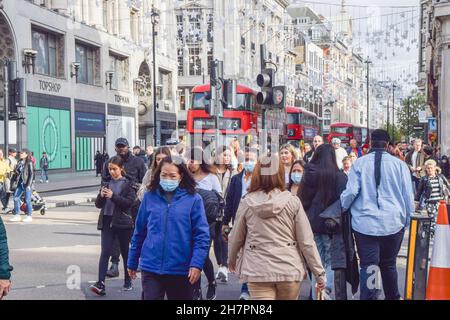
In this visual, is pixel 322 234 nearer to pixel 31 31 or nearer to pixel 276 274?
pixel 276 274

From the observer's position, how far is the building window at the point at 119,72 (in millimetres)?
44781

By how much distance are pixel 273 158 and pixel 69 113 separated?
3404 cm

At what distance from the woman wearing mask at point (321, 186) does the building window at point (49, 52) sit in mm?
29814

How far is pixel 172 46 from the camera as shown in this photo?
53.5 meters

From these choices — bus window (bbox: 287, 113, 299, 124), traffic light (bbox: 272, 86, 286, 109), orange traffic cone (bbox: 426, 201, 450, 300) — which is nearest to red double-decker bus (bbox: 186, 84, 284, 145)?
bus window (bbox: 287, 113, 299, 124)

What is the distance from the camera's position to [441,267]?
598 centimetres

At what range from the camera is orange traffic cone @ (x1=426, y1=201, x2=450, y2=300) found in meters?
5.94

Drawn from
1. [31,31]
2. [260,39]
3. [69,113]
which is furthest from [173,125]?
[31,31]

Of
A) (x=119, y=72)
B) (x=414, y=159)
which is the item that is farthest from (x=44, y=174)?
(x=414, y=159)

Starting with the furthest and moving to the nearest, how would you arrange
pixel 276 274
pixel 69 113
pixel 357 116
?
1. pixel 357 116
2. pixel 69 113
3. pixel 276 274

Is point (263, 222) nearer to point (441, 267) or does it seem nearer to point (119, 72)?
point (441, 267)

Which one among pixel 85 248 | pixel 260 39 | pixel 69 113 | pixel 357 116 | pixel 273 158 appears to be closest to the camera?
pixel 273 158

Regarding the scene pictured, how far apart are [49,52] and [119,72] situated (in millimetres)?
9362
